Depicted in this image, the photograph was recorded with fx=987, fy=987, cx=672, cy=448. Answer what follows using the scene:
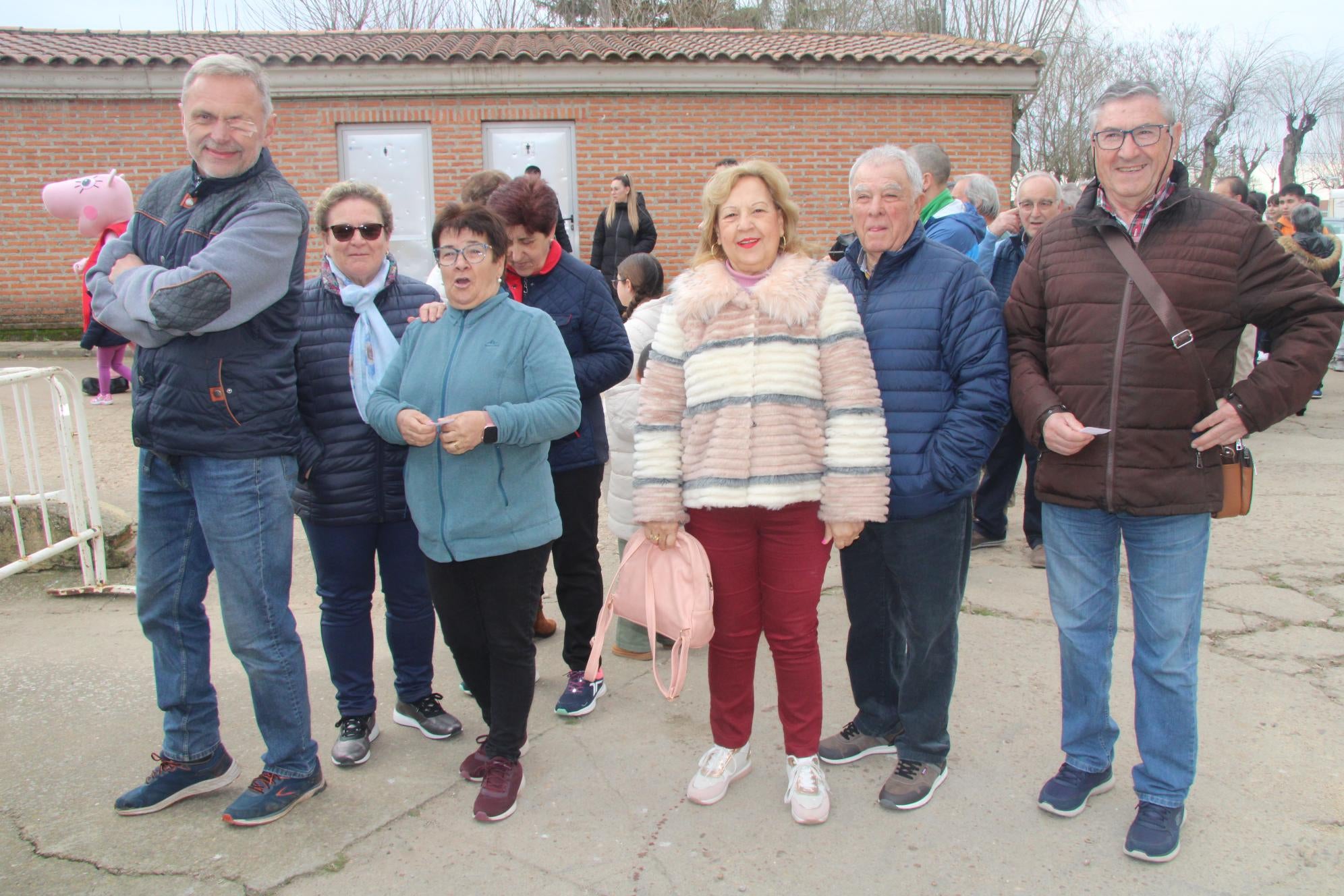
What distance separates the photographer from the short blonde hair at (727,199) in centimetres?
296

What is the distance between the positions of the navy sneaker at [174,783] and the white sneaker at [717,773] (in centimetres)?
152

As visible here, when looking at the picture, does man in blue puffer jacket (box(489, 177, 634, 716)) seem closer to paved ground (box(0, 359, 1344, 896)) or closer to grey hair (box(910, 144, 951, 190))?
paved ground (box(0, 359, 1344, 896))

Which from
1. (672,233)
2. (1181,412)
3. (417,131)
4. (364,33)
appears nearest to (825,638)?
(1181,412)

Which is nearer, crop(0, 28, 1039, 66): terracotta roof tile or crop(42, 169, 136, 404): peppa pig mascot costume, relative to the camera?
crop(42, 169, 136, 404): peppa pig mascot costume

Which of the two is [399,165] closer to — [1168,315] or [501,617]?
[501,617]

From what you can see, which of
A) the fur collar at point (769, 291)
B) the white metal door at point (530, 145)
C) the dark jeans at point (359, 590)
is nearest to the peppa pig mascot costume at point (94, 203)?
the dark jeans at point (359, 590)

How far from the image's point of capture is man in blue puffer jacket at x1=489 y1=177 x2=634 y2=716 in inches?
143

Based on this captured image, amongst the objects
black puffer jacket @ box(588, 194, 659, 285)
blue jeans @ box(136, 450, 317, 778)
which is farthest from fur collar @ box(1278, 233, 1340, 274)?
blue jeans @ box(136, 450, 317, 778)

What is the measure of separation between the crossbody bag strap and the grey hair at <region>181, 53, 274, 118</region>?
7.92 ft

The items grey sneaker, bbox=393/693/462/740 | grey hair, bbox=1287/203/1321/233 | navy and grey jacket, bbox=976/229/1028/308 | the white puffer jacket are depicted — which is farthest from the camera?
grey hair, bbox=1287/203/1321/233

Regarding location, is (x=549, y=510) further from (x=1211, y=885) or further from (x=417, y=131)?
(x=417, y=131)

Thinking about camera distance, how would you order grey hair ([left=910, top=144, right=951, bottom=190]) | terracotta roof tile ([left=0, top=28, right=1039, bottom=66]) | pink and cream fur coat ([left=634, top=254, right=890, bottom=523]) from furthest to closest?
terracotta roof tile ([left=0, top=28, right=1039, bottom=66]), grey hair ([left=910, top=144, right=951, bottom=190]), pink and cream fur coat ([left=634, top=254, right=890, bottom=523])

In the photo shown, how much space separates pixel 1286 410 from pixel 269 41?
15295 mm

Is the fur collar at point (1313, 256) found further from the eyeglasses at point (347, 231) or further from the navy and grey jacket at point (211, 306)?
the navy and grey jacket at point (211, 306)
